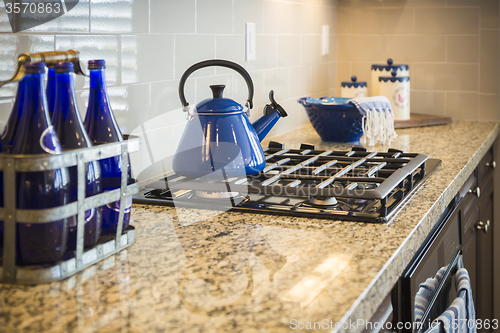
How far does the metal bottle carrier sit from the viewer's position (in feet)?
1.97

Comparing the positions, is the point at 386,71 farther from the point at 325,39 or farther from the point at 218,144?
the point at 218,144

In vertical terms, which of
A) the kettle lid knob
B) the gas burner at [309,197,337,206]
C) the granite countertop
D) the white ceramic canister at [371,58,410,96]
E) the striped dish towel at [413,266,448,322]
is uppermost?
the white ceramic canister at [371,58,410,96]

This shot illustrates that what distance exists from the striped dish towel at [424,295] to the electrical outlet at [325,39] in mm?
1558

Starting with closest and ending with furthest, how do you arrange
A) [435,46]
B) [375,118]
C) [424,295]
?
[424,295]
[375,118]
[435,46]

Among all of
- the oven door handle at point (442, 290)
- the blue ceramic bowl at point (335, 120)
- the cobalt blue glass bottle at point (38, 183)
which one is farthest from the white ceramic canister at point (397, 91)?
the cobalt blue glass bottle at point (38, 183)

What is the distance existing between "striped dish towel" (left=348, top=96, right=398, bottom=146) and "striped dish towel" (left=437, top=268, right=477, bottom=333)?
0.65 meters

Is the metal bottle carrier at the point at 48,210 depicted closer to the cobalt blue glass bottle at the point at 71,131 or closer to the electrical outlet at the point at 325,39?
the cobalt blue glass bottle at the point at 71,131

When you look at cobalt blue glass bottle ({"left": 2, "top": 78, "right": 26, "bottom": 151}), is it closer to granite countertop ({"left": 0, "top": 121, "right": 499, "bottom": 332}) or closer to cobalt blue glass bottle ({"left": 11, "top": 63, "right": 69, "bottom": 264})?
cobalt blue glass bottle ({"left": 11, "top": 63, "right": 69, "bottom": 264})

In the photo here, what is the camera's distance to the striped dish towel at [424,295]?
0.87 metres

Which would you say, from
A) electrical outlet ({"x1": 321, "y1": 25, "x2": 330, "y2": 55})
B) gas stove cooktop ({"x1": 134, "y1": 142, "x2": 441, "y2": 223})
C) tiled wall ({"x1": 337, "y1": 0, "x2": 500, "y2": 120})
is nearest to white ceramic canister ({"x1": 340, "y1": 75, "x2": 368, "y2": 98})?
electrical outlet ({"x1": 321, "y1": 25, "x2": 330, "y2": 55})

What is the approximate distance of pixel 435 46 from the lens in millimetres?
2311

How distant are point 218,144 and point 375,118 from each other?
2.64ft

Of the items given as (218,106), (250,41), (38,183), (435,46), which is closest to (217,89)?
(218,106)

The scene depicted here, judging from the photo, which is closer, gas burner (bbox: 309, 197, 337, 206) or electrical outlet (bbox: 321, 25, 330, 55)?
gas burner (bbox: 309, 197, 337, 206)
